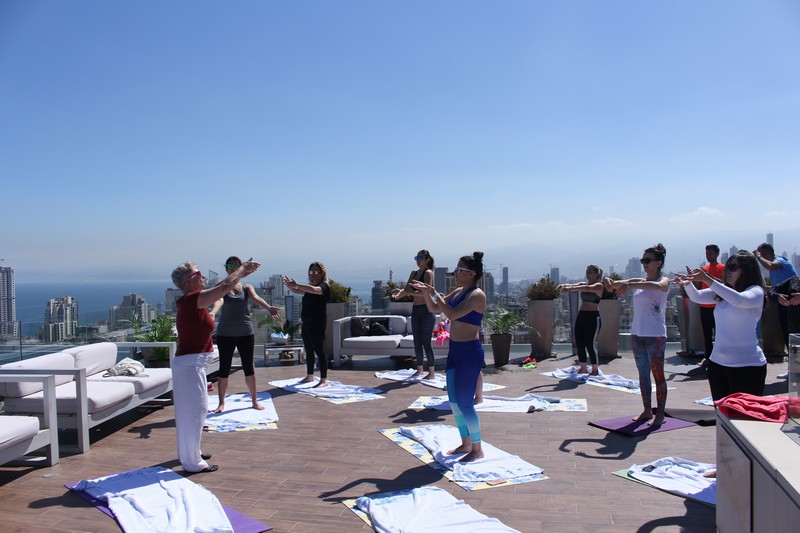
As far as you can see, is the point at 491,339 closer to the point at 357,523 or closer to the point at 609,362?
the point at 609,362

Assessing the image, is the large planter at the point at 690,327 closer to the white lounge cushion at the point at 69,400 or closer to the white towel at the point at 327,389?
the white towel at the point at 327,389

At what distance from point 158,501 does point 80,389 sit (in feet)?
5.81

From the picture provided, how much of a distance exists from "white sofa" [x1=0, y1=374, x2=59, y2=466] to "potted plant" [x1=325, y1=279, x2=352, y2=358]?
18.0 ft

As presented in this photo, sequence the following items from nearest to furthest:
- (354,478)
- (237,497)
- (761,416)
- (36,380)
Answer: (761,416) → (237,497) → (354,478) → (36,380)

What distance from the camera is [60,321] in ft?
28.6

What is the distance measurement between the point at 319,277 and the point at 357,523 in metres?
4.51

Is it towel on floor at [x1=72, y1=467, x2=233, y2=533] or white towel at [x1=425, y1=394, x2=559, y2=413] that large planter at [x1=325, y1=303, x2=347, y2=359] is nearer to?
white towel at [x1=425, y1=394, x2=559, y2=413]

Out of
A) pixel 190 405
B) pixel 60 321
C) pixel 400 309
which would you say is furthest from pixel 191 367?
pixel 400 309

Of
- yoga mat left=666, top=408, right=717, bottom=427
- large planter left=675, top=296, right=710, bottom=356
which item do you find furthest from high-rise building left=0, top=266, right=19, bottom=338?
large planter left=675, top=296, right=710, bottom=356

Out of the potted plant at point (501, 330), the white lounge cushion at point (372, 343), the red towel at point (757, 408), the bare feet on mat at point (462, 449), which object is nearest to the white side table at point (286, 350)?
the white lounge cushion at point (372, 343)

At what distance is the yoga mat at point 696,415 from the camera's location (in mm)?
5732

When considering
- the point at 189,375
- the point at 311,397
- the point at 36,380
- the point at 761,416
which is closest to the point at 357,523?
the point at 189,375

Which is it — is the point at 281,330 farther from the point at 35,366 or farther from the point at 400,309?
the point at 35,366

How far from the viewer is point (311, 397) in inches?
294
